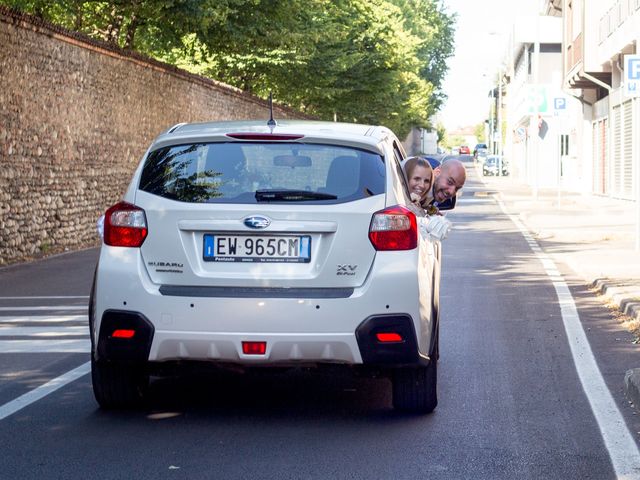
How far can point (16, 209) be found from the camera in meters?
18.6

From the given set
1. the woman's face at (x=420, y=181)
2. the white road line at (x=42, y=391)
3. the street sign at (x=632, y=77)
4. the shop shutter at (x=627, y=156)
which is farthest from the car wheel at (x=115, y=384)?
the shop shutter at (x=627, y=156)

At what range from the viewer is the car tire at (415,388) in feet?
22.9

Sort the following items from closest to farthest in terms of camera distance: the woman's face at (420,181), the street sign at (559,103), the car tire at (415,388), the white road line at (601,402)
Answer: the white road line at (601,402), the car tire at (415,388), the woman's face at (420,181), the street sign at (559,103)

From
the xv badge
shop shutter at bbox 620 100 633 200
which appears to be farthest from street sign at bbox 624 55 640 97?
shop shutter at bbox 620 100 633 200

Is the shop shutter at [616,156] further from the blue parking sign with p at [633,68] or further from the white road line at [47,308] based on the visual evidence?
the white road line at [47,308]

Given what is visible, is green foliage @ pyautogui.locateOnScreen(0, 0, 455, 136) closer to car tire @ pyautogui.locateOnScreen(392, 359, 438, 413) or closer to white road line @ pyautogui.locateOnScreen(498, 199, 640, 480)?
white road line @ pyautogui.locateOnScreen(498, 199, 640, 480)

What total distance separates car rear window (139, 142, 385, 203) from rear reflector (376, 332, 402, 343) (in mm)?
706

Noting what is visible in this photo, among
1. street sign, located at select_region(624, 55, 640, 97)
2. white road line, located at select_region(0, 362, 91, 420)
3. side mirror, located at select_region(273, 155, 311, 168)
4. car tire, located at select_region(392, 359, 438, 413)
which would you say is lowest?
white road line, located at select_region(0, 362, 91, 420)

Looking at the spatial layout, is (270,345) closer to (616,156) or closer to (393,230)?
(393,230)

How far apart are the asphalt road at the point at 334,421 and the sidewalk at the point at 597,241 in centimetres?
→ 83

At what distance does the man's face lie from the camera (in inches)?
344

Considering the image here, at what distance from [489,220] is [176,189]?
81.2 feet

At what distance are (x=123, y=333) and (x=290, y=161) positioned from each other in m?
1.22

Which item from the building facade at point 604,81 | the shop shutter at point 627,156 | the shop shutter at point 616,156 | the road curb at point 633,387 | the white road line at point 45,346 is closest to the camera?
the road curb at point 633,387
